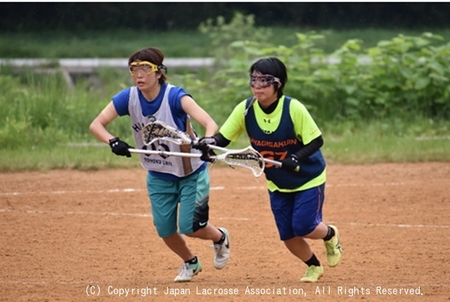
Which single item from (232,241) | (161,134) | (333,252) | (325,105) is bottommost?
(325,105)

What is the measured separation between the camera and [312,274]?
24.1 ft

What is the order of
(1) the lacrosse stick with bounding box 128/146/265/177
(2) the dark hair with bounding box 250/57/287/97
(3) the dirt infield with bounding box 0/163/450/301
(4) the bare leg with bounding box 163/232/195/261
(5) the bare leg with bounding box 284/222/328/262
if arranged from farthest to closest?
1. (4) the bare leg with bounding box 163/232/195/261
2. (5) the bare leg with bounding box 284/222/328/262
3. (3) the dirt infield with bounding box 0/163/450/301
4. (2) the dark hair with bounding box 250/57/287/97
5. (1) the lacrosse stick with bounding box 128/146/265/177

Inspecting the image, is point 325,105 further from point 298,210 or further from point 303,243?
point 298,210

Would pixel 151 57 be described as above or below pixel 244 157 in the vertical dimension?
above

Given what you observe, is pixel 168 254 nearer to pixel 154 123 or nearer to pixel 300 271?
pixel 300 271

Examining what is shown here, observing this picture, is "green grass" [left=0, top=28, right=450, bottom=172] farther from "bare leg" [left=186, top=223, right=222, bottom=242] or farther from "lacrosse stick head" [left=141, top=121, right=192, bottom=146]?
"lacrosse stick head" [left=141, top=121, right=192, bottom=146]

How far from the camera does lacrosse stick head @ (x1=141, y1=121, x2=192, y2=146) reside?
688 cm

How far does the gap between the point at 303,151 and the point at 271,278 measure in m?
1.33

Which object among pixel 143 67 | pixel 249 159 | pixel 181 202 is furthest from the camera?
pixel 181 202

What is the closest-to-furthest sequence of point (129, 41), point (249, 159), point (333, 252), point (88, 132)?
point (249, 159) < point (333, 252) < point (88, 132) < point (129, 41)

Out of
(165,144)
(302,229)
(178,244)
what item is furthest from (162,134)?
(302,229)

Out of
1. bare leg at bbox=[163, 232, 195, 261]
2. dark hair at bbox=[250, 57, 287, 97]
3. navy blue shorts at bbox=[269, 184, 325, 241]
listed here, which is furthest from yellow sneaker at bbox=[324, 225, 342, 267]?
dark hair at bbox=[250, 57, 287, 97]

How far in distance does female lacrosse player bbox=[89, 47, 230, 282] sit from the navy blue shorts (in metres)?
0.60

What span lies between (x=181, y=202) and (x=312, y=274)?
1.23 meters
